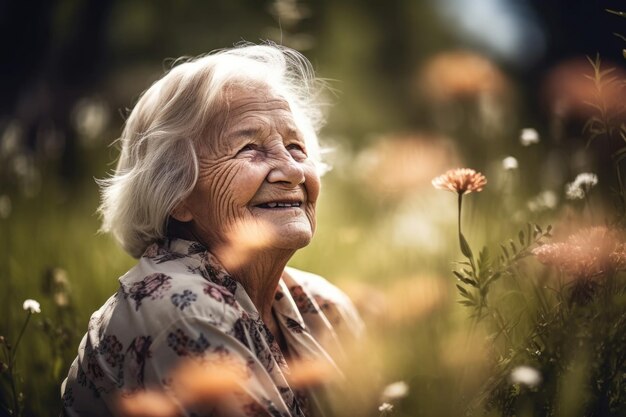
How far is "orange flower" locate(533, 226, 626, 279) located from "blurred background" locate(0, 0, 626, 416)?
0.92 feet

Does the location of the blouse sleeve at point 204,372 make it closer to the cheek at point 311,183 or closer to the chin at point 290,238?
the chin at point 290,238

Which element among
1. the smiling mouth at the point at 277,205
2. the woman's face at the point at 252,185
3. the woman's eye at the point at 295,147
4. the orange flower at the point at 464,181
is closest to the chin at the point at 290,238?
the woman's face at the point at 252,185

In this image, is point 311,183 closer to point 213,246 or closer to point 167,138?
point 213,246

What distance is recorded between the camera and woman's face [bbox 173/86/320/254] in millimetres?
2516

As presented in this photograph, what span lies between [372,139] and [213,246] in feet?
11.3

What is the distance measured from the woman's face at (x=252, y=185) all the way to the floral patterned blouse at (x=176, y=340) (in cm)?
13

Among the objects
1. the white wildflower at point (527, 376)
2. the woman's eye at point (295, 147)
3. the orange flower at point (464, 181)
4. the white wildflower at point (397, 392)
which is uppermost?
→ the orange flower at point (464, 181)

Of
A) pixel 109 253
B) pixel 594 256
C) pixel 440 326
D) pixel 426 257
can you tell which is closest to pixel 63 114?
pixel 109 253

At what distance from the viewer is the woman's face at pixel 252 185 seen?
2.52 m

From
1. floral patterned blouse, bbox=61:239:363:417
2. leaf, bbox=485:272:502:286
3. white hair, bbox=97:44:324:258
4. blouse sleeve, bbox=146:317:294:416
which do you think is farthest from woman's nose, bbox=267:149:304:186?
leaf, bbox=485:272:502:286

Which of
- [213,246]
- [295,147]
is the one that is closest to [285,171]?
[295,147]

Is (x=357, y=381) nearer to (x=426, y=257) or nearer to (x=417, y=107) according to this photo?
(x=426, y=257)

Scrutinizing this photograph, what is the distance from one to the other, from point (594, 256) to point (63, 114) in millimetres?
6047

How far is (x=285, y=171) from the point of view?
257 cm
